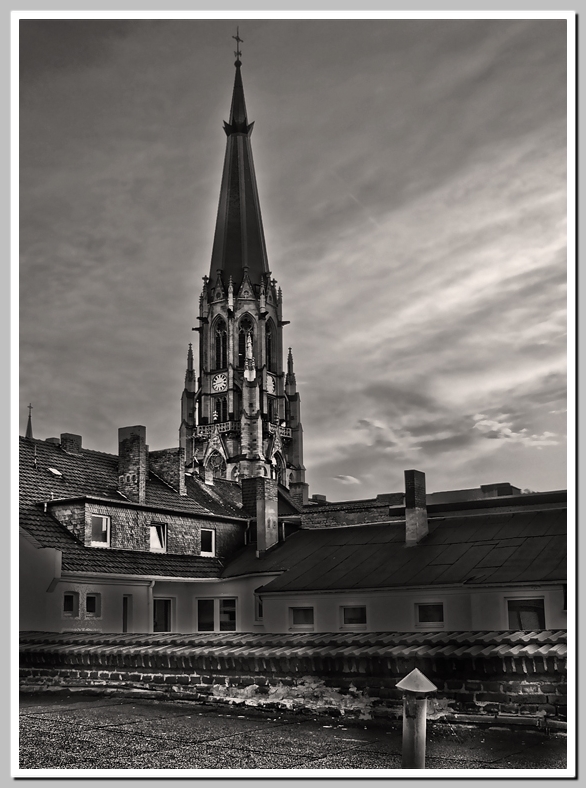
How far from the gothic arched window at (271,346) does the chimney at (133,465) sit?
52.9 metres

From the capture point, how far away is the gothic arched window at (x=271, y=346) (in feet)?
245

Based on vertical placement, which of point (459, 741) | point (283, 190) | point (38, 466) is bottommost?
point (459, 741)

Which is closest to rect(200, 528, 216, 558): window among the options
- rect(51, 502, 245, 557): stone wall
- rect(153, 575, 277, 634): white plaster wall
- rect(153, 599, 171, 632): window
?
rect(51, 502, 245, 557): stone wall

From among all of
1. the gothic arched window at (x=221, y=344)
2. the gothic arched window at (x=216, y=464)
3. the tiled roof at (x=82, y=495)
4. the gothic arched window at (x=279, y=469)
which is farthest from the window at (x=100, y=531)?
the gothic arched window at (x=221, y=344)

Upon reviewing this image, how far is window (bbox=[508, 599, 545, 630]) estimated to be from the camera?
13.4 meters

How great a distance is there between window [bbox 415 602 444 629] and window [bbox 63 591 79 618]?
609 centimetres

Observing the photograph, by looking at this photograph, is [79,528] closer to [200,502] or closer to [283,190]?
[200,502]

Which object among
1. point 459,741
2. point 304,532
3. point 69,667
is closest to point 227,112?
point 69,667

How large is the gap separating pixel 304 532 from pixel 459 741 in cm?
1440

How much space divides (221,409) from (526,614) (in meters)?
60.0

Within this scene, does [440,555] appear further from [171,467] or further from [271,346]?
[271,346]

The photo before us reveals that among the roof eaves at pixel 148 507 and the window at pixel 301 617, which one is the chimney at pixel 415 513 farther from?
the roof eaves at pixel 148 507

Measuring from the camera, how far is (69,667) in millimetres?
9094

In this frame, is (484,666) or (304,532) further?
(304,532)
